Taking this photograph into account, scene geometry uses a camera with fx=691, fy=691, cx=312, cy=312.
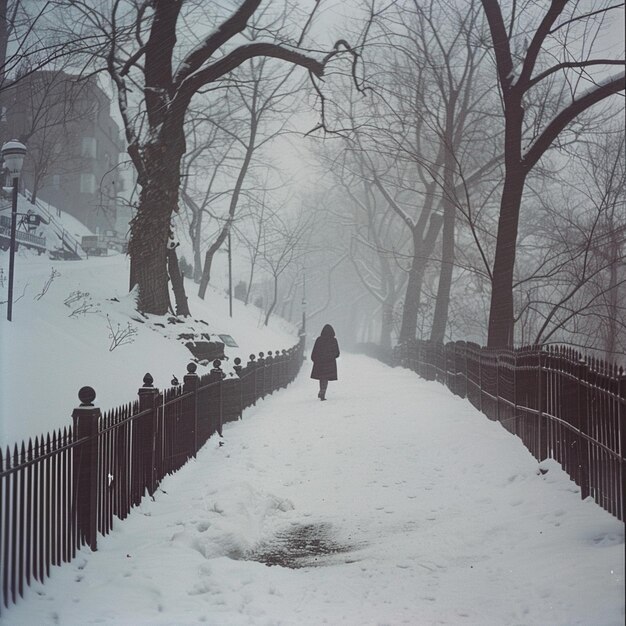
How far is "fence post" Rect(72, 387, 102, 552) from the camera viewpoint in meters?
5.12

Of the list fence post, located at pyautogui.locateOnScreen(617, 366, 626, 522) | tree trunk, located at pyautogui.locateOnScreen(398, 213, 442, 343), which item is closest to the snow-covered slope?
fence post, located at pyautogui.locateOnScreen(617, 366, 626, 522)

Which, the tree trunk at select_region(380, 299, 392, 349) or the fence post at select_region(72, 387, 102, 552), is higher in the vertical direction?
the tree trunk at select_region(380, 299, 392, 349)

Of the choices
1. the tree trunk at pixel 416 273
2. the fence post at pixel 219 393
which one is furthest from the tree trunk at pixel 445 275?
the fence post at pixel 219 393

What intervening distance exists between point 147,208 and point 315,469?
8.70m

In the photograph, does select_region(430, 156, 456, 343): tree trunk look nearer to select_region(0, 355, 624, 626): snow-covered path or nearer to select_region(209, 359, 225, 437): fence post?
select_region(209, 359, 225, 437): fence post

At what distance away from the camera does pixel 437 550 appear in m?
5.71

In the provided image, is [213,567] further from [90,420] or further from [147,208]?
[147,208]

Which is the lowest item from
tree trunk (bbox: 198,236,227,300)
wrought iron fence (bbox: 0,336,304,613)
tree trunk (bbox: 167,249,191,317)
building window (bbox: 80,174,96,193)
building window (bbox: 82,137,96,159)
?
wrought iron fence (bbox: 0,336,304,613)

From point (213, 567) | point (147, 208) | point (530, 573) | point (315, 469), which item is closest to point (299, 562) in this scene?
point (213, 567)

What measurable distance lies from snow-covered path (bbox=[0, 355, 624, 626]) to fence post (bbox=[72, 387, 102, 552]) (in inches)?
8.2

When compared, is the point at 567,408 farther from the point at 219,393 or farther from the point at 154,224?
the point at 154,224

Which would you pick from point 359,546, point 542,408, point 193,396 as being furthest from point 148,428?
point 542,408

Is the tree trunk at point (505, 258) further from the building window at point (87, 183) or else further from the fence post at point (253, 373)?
the building window at point (87, 183)

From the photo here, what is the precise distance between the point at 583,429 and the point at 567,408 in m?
0.62
